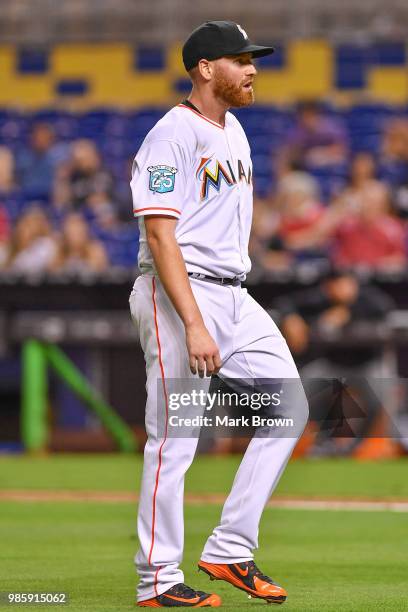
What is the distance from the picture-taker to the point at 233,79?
14.6 ft

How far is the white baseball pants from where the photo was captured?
4.25m

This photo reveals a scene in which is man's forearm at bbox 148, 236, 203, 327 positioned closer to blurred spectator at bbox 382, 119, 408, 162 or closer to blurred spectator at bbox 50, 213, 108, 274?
blurred spectator at bbox 50, 213, 108, 274

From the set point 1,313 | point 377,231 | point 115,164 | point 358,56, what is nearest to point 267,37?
point 358,56

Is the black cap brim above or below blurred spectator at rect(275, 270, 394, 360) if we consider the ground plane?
above

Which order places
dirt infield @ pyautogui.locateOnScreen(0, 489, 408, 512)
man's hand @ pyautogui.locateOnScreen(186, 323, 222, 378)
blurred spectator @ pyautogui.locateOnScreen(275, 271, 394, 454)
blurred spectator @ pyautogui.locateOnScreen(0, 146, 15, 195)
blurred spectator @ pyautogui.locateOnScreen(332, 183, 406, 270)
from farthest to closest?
blurred spectator @ pyautogui.locateOnScreen(0, 146, 15, 195) → blurred spectator @ pyautogui.locateOnScreen(332, 183, 406, 270) → blurred spectator @ pyautogui.locateOnScreen(275, 271, 394, 454) → dirt infield @ pyautogui.locateOnScreen(0, 489, 408, 512) → man's hand @ pyautogui.locateOnScreen(186, 323, 222, 378)

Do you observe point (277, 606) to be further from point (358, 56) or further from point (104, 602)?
point (358, 56)

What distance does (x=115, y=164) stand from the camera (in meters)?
17.9

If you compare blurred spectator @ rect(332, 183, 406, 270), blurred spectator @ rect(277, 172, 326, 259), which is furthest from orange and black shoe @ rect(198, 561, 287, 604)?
blurred spectator @ rect(277, 172, 326, 259)

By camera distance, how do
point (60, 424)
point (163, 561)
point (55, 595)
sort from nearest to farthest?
point (163, 561), point (55, 595), point (60, 424)

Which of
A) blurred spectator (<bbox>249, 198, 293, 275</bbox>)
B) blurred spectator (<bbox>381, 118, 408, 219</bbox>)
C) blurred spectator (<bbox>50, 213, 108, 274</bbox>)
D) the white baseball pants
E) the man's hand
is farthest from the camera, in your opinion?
→ blurred spectator (<bbox>381, 118, 408, 219</bbox>)

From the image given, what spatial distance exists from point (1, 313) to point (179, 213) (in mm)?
9600

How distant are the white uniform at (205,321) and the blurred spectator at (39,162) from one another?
13269mm

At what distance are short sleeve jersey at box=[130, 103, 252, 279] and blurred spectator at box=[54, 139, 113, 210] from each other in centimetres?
1229

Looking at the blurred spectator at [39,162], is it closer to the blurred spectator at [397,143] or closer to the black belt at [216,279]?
the blurred spectator at [397,143]
